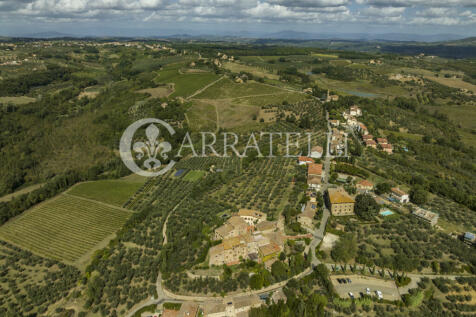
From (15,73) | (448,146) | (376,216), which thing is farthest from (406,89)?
(15,73)

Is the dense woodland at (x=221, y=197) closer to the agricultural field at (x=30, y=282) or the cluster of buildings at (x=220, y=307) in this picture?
the agricultural field at (x=30, y=282)

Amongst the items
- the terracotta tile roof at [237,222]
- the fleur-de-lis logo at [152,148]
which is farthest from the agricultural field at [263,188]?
the fleur-de-lis logo at [152,148]

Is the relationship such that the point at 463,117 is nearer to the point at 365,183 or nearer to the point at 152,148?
the point at 365,183

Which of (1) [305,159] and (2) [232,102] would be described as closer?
(1) [305,159]

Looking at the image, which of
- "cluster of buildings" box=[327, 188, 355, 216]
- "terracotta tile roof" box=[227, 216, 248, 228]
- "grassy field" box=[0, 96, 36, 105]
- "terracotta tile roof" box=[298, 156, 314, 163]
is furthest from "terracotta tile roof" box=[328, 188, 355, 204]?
"grassy field" box=[0, 96, 36, 105]

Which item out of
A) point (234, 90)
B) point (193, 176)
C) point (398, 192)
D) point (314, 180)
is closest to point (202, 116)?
point (234, 90)
